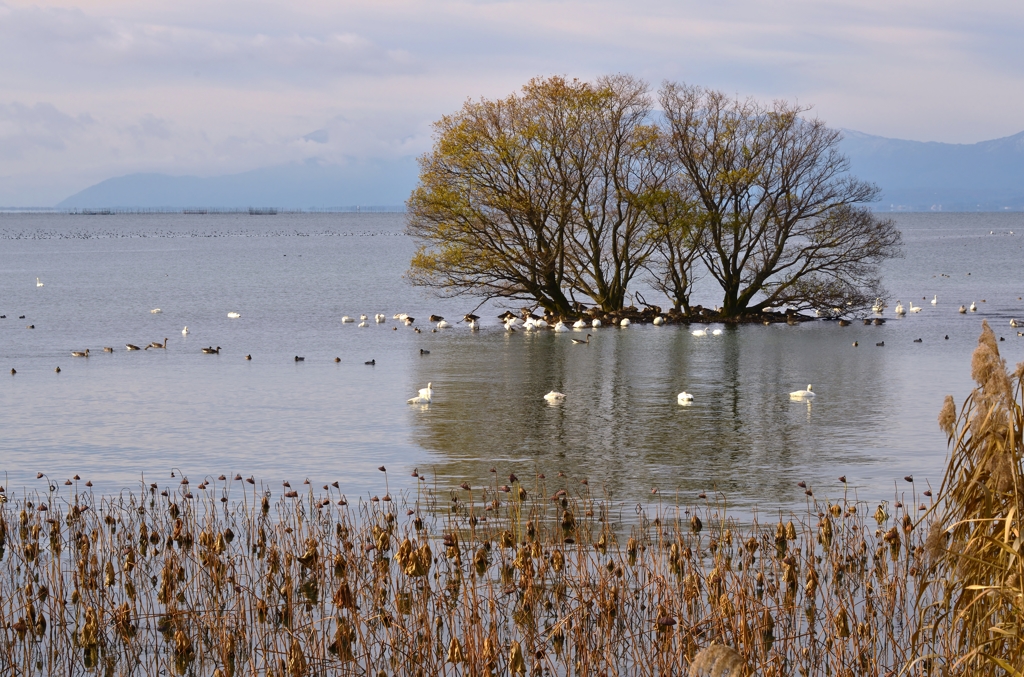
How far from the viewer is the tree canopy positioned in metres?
45.7

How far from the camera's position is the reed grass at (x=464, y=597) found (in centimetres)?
911

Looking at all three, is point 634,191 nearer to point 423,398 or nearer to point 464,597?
point 423,398

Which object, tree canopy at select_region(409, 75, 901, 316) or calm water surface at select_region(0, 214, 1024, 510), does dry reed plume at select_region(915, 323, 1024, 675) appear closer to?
calm water surface at select_region(0, 214, 1024, 510)

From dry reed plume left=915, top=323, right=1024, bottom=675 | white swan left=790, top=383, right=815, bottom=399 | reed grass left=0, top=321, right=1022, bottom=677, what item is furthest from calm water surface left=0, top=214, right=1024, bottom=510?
dry reed plume left=915, top=323, right=1024, bottom=675

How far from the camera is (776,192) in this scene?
151 ft

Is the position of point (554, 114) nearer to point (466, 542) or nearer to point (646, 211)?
point (646, 211)

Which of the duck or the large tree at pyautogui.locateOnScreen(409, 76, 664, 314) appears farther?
the large tree at pyautogui.locateOnScreen(409, 76, 664, 314)

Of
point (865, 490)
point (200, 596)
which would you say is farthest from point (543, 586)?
point (865, 490)

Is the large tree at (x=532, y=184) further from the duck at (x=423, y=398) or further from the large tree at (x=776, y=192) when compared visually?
the duck at (x=423, y=398)

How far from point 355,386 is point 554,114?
66.8ft

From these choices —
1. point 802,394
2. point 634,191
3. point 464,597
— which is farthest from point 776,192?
point 464,597

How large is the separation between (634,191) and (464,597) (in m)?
39.9

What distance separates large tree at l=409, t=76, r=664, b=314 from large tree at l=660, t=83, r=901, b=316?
1968 millimetres

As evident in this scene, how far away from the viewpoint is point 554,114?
46094 millimetres
